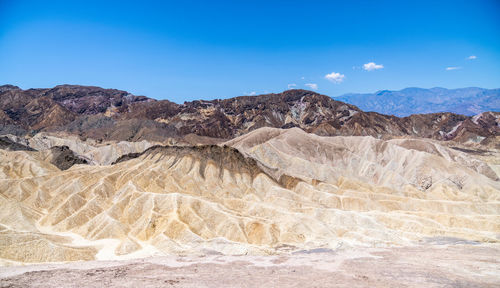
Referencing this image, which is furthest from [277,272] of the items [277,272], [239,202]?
[239,202]

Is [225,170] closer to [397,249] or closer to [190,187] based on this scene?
[190,187]

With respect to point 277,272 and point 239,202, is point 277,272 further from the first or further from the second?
point 239,202

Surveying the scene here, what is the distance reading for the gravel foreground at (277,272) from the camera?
30.8 m

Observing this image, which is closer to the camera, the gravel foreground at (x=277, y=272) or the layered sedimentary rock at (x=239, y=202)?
the gravel foreground at (x=277, y=272)

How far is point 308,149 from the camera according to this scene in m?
126

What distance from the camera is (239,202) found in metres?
73.2

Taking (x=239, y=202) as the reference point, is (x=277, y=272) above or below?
below

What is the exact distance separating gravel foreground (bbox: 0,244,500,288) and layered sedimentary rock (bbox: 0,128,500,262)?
10946 mm

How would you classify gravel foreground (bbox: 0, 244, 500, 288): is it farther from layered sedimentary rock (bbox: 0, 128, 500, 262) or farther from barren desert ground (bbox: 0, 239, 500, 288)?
layered sedimentary rock (bbox: 0, 128, 500, 262)

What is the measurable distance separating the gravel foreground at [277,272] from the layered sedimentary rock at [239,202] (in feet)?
35.9

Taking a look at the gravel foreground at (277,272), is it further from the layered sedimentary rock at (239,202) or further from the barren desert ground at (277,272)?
the layered sedimentary rock at (239,202)

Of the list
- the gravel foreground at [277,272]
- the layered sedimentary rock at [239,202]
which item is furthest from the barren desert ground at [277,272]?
the layered sedimentary rock at [239,202]

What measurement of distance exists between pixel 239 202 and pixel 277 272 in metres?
39.0

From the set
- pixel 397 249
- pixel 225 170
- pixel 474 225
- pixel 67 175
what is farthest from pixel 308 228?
pixel 67 175
